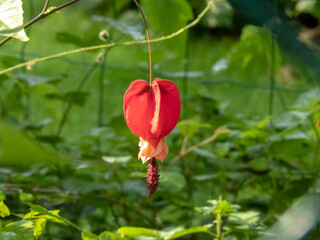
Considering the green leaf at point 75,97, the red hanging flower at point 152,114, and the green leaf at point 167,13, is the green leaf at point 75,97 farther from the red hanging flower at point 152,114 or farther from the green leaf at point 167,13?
the red hanging flower at point 152,114

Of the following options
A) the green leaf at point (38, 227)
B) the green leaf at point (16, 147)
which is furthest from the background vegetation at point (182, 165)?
the green leaf at point (16, 147)

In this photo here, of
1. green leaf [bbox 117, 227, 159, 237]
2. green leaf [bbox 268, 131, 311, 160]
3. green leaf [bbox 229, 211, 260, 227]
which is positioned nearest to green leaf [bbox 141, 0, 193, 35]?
green leaf [bbox 268, 131, 311, 160]

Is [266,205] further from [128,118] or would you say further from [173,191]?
[128,118]

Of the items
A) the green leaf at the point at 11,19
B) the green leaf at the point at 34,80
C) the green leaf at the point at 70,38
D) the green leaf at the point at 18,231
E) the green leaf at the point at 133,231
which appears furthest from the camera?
→ the green leaf at the point at 70,38

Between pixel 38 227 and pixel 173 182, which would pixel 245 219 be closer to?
pixel 173 182

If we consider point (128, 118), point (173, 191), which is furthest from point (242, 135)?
point (128, 118)

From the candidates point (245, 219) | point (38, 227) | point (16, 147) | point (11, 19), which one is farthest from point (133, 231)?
point (16, 147)

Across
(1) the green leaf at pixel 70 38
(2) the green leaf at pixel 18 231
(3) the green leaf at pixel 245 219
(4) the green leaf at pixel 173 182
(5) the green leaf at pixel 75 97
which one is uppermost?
(1) the green leaf at pixel 70 38

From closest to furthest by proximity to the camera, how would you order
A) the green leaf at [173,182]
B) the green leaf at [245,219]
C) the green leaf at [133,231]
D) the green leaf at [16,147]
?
1. the green leaf at [16,147]
2. the green leaf at [133,231]
3. the green leaf at [245,219]
4. the green leaf at [173,182]

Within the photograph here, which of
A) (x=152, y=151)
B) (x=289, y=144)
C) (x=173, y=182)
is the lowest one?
(x=152, y=151)
